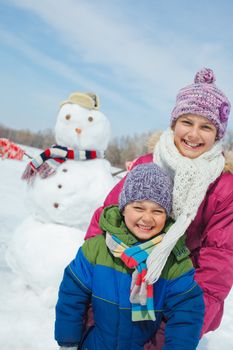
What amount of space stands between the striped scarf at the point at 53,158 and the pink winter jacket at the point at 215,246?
194 centimetres

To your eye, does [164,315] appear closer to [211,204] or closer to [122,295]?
[122,295]

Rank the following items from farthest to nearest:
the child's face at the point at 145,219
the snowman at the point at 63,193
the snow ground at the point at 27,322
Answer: the snowman at the point at 63,193 < the snow ground at the point at 27,322 < the child's face at the point at 145,219

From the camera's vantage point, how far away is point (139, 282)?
1637mm

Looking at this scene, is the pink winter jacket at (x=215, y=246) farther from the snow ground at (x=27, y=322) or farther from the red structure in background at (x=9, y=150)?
the red structure in background at (x=9, y=150)

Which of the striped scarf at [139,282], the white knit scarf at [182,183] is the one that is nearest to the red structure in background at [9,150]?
the white knit scarf at [182,183]

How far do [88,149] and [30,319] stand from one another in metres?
1.62

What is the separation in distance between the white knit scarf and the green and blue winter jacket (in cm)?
12

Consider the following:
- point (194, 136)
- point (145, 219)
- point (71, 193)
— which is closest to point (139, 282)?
point (145, 219)

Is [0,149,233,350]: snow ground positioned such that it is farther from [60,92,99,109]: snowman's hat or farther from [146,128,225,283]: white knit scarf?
[60,92,99,109]: snowman's hat

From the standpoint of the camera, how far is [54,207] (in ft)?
12.1

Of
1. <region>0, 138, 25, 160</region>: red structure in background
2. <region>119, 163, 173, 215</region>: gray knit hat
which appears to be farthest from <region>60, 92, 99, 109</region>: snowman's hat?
<region>0, 138, 25, 160</region>: red structure in background

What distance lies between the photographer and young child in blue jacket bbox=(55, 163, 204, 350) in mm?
1649

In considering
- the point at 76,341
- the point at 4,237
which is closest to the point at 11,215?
the point at 4,237

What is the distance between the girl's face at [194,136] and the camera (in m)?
1.91
